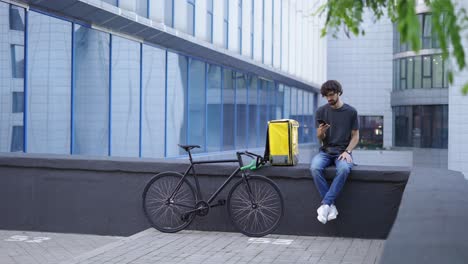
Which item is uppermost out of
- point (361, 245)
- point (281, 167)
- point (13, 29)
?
point (13, 29)

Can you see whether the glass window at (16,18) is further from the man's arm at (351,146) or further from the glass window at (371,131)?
the glass window at (371,131)

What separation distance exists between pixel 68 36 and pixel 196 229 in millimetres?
8117

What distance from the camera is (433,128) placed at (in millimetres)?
47812

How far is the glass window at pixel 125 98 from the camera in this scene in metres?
17.5

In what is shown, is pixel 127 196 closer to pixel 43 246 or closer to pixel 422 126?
pixel 43 246

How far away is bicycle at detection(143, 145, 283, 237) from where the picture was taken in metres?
7.83

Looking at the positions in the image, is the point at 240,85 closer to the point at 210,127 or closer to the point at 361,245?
the point at 210,127

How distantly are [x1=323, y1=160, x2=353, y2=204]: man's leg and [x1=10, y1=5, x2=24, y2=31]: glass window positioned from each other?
803 centimetres

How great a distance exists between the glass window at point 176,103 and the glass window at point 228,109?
4408 millimetres

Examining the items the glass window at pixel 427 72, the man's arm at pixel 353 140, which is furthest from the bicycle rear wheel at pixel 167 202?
the glass window at pixel 427 72

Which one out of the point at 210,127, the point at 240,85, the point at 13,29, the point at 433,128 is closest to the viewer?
the point at 13,29

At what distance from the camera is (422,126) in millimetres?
48938

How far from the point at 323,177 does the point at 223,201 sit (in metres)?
1.18

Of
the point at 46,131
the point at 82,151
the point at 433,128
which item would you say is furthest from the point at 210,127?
the point at 433,128
